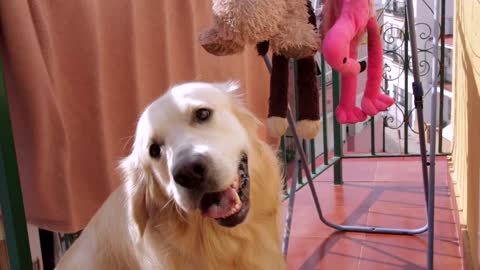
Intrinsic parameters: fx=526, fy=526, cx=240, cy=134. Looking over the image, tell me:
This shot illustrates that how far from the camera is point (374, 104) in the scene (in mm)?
1364

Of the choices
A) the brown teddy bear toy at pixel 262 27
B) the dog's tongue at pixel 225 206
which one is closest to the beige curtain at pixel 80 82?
the brown teddy bear toy at pixel 262 27

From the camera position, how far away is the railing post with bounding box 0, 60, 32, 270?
1.26 meters

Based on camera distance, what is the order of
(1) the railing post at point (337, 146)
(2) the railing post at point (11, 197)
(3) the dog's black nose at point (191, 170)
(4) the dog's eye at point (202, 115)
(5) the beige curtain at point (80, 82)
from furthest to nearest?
(1) the railing post at point (337, 146) → (5) the beige curtain at point (80, 82) → (2) the railing post at point (11, 197) → (4) the dog's eye at point (202, 115) → (3) the dog's black nose at point (191, 170)

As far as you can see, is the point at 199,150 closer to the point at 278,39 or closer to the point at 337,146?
the point at 278,39

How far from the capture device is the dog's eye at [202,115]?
1114 millimetres

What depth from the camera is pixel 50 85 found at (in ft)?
4.62

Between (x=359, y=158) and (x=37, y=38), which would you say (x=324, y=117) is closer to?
(x=359, y=158)

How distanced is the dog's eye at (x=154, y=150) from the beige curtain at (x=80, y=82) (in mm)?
431

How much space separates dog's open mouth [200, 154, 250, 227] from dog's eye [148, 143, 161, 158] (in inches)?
6.6

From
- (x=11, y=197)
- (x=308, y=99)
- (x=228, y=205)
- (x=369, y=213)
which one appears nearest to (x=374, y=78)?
(x=308, y=99)

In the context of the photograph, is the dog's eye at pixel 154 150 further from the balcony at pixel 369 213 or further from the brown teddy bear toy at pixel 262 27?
the balcony at pixel 369 213

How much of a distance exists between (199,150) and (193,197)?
0.31 feet

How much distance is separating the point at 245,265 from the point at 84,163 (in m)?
0.65

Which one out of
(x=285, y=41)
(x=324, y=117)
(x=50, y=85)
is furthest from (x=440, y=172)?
(x=50, y=85)
